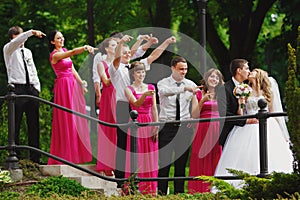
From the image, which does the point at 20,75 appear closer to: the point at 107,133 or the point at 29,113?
the point at 29,113

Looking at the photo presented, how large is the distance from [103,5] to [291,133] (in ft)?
50.2

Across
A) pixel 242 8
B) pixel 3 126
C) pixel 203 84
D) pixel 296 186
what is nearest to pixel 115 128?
pixel 203 84

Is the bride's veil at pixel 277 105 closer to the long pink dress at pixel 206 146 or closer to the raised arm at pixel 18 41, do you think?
the long pink dress at pixel 206 146

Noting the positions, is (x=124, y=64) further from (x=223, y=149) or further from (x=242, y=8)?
(x=242, y=8)

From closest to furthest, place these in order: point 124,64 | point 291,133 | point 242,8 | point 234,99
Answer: point 291,133 → point 234,99 → point 124,64 → point 242,8

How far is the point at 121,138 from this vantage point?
11344mm

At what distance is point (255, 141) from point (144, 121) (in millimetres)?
1510

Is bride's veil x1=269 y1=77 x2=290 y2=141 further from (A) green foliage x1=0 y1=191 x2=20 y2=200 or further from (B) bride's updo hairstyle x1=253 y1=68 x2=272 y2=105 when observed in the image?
(A) green foliage x1=0 y1=191 x2=20 y2=200

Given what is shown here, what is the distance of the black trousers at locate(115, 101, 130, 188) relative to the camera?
11.3 metres

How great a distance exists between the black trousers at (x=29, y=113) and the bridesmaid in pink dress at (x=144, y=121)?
1437 mm

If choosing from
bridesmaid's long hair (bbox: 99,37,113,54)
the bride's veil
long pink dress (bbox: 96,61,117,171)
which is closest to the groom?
the bride's veil

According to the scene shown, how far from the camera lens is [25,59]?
38.4ft

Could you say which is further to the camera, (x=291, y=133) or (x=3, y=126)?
(x=3, y=126)

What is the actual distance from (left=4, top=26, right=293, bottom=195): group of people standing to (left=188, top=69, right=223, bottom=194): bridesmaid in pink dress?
1cm
